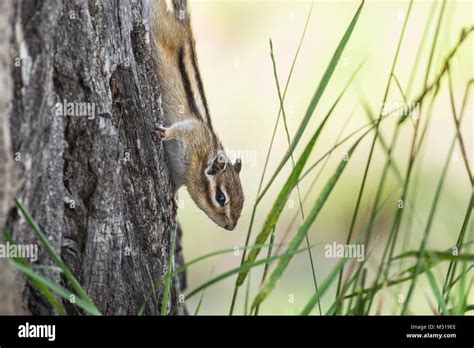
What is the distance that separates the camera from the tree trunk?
2.18 metres

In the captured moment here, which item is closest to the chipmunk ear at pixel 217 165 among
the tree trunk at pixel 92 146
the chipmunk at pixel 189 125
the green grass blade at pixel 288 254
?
the chipmunk at pixel 189 125

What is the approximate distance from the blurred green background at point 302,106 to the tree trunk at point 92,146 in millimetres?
2086

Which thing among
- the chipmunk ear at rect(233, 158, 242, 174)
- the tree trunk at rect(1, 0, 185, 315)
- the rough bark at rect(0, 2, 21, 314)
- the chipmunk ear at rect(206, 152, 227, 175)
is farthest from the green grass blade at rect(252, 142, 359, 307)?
the chipmunk ear at rect(233, 158, 242, 174)

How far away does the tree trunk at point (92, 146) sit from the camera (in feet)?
7.14

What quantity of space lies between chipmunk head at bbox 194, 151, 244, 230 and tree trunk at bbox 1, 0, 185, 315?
2.81 ft

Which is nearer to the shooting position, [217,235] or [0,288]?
[0,288]

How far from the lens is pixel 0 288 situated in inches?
79.5

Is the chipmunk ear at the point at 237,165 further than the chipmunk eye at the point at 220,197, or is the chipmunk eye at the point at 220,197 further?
the chipmunk ear at the point at 237,165

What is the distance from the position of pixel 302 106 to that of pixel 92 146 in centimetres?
289

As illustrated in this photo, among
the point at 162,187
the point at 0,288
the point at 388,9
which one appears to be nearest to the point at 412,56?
the point at 388,9

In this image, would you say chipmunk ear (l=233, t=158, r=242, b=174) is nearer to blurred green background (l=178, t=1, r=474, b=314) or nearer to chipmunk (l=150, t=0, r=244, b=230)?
chipmunk (l=150, t=0, r=244, b=230)

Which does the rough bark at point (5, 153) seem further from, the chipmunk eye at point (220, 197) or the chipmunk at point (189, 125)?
the chipmunk eye at point (220, 197)
